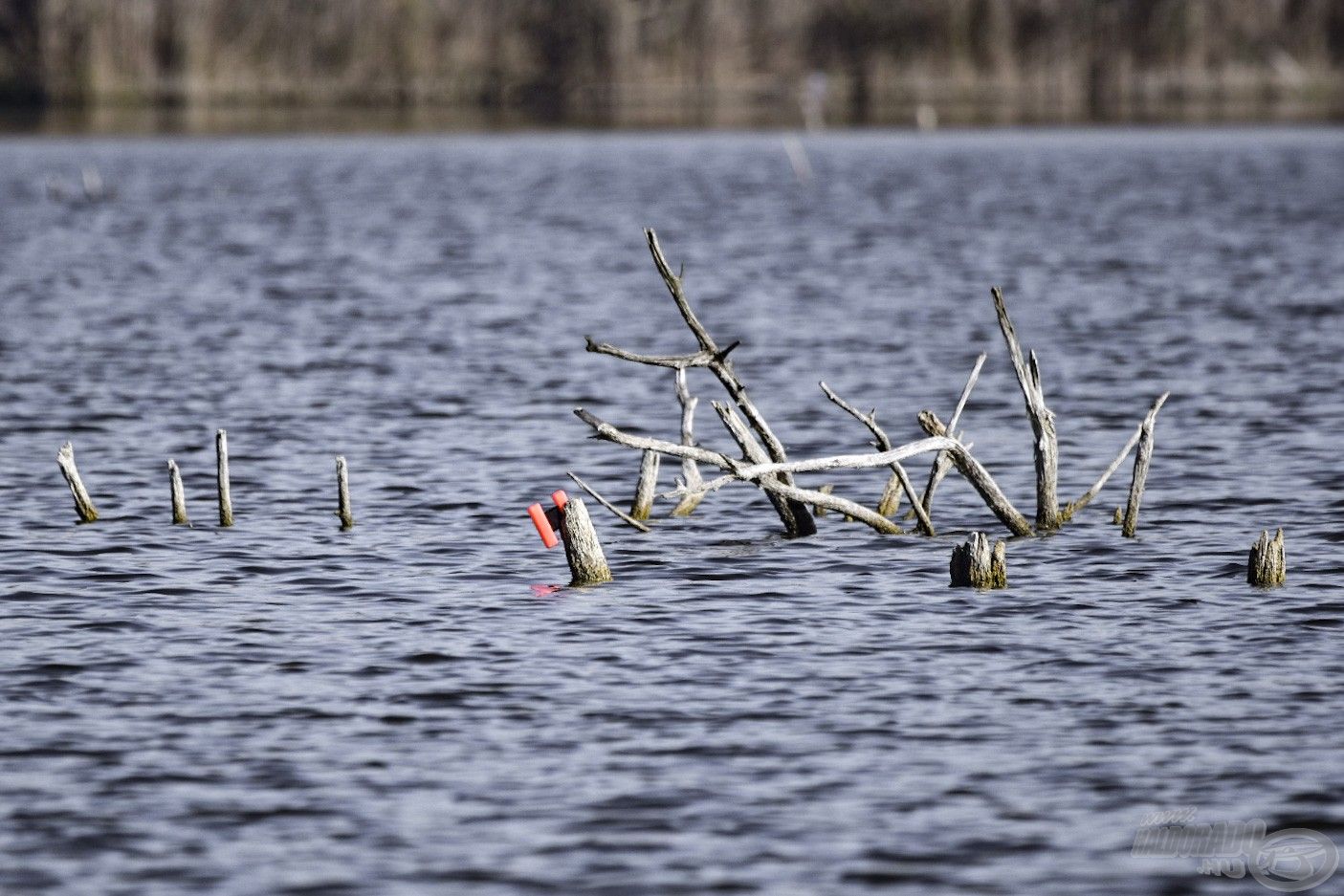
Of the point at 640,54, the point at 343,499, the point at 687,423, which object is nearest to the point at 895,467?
the point at 687,423

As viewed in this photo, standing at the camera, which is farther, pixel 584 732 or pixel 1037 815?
pixel 584 732

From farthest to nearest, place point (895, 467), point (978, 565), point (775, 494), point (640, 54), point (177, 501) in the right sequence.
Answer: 1. point (640, 54)
2. point (177, 501)
3. point (775, 494)
4. point (895, 467)
5. point (978, 565)

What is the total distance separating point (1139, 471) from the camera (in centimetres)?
2412

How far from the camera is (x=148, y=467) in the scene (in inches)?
1164

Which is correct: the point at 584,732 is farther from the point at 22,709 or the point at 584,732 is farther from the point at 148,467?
the point at 148,467

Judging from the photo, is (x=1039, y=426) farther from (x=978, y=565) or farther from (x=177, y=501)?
(x=177, y=501)

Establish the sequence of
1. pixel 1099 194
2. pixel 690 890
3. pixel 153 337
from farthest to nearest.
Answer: pixel 1099 194
pixel 153 337
pixel 690 890

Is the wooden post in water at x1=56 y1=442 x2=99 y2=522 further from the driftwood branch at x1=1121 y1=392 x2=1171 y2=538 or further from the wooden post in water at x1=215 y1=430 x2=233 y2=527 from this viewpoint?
the driftwood branch at x1=1121 y1=392 x2=1171 y2=538

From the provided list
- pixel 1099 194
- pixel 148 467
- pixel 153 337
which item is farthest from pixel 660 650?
pixel 1099 194

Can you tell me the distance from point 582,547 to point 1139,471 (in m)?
6.16

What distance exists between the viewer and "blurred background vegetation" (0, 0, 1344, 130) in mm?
115188

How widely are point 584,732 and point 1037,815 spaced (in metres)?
3.68

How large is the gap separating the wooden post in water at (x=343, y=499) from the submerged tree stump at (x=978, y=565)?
6593 mm

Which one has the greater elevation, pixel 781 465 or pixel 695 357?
pixel 695 357
